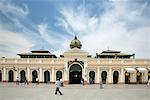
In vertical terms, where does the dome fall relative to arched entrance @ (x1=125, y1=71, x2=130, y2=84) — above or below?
above

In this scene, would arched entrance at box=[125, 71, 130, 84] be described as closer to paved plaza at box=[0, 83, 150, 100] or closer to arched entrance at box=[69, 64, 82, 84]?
arched entrance at box=[69, 64, 82, 84]

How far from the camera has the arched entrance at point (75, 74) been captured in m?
45.9

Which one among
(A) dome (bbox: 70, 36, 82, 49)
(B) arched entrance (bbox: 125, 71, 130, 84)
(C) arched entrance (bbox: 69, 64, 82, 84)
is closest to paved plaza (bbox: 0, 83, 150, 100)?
(C) arched entrance (bbox: 69, 64, 82, 84)

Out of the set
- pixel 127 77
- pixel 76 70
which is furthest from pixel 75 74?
pixel 127 77

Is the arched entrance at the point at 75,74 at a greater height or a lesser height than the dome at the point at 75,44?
lesser

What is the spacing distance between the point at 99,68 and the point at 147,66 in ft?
30.9

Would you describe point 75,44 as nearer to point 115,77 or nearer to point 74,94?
point 115,77

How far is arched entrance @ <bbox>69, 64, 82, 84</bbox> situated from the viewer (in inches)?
1807

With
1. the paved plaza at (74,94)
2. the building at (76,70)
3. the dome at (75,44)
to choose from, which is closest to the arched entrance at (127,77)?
the building at (76,70)

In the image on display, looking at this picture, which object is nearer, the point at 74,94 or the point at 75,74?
the point at 74,94

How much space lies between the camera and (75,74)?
153ft

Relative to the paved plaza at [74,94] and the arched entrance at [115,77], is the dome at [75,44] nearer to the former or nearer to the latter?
the arched entrance at [115,77]

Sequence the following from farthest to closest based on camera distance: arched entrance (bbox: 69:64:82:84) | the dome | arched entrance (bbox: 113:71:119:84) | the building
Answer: the dome < arched entrance (bbox: 113:71:119:84) < the building < arched entrance (bbox: 69:64:82:84)

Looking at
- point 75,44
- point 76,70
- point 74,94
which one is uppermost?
point 75,44
